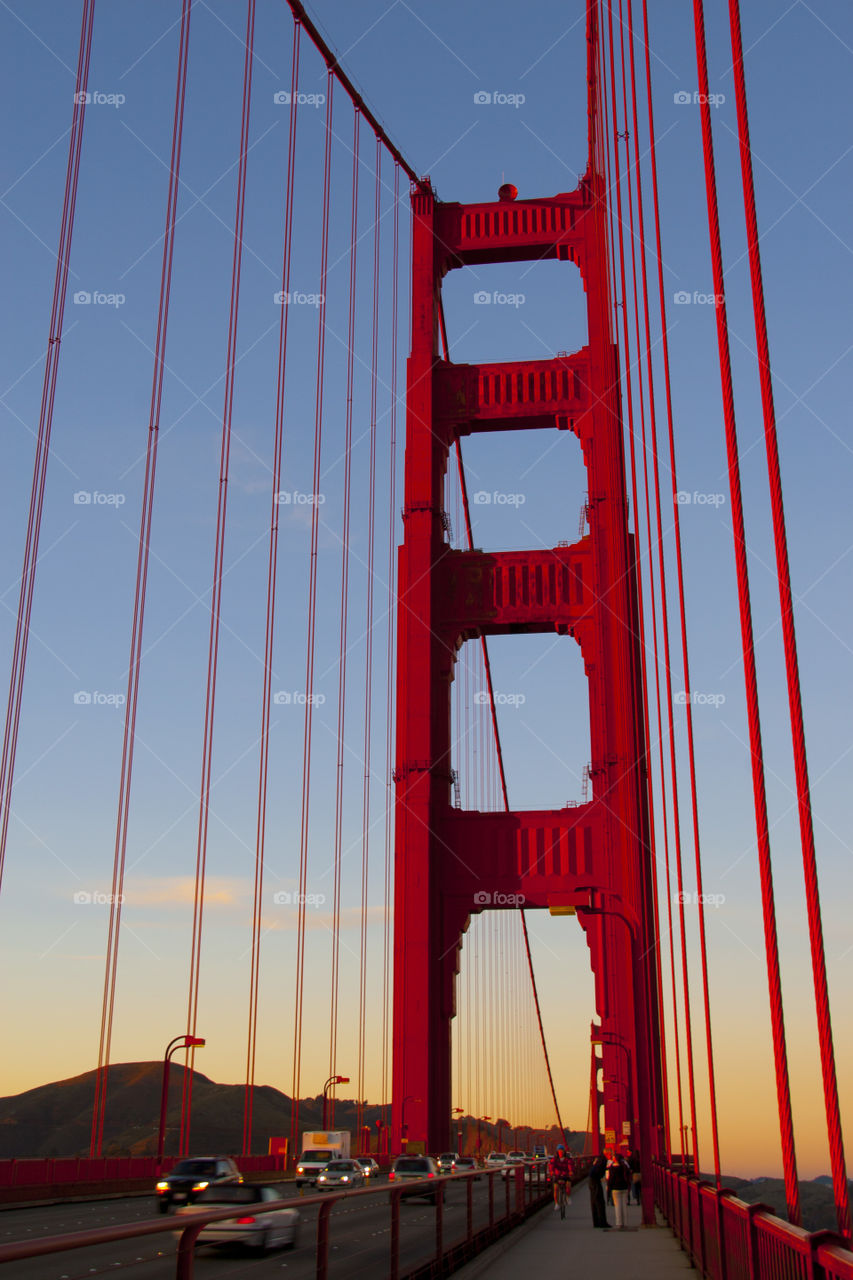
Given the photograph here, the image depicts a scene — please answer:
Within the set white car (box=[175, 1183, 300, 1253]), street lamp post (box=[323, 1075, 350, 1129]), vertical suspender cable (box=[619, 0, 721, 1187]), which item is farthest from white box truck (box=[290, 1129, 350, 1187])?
white car (box=[175, 1183, 300, 1253])

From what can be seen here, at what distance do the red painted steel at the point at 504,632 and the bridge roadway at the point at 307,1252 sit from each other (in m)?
15.6

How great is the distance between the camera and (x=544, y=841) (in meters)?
32.0

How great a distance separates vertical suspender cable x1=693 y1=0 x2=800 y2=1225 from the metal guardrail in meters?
2.63

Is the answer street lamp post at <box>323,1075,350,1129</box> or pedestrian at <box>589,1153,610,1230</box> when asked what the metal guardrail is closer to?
pedestrian at <box>589,1153,610,1230</box>

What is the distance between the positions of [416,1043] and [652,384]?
1667 centimetres

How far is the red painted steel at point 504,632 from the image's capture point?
3056 cm

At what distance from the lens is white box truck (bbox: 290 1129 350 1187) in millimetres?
32769

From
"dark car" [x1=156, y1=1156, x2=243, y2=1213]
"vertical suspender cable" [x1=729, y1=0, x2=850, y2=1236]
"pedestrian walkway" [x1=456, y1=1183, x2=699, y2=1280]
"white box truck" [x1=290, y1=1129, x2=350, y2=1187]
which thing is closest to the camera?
"vertical suspender cable" [x1=729, y1=0, x2=850, y2=1236]

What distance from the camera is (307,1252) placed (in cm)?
721

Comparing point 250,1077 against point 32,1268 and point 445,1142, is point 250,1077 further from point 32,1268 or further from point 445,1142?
point 32,1268

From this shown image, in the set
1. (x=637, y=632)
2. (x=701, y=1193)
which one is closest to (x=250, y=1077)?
(x=637, y=632)

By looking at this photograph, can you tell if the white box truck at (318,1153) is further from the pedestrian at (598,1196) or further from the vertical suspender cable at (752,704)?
the vertical suspender cable at (752,704)

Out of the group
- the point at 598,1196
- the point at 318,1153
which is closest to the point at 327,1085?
the point at 318,1153

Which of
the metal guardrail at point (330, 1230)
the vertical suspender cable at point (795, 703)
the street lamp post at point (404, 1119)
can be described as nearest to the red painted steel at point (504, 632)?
the street lamp post at point (404, 1119)
